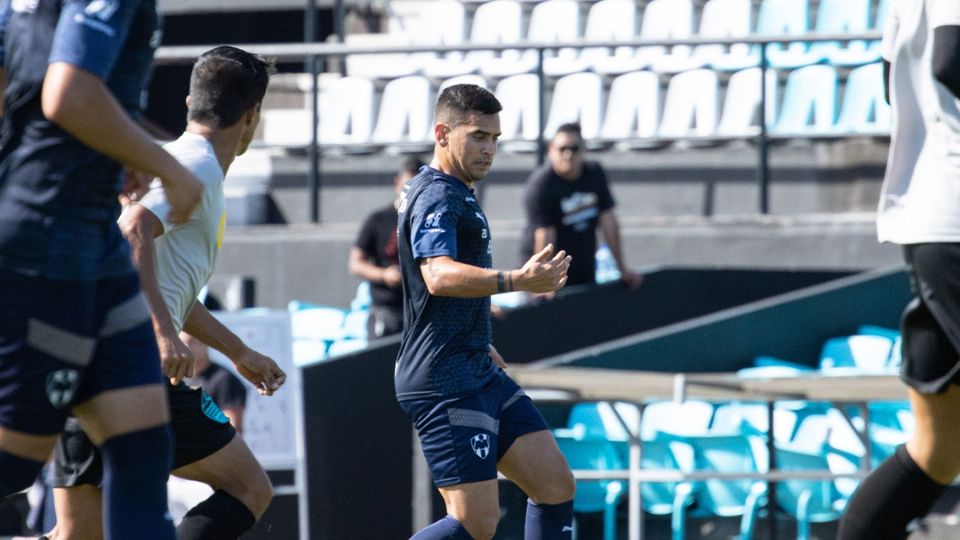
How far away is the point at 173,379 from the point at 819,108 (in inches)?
329

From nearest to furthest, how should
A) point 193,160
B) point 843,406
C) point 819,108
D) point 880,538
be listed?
point 880,538 < point 193,160 < point 843,406 < point 819,108

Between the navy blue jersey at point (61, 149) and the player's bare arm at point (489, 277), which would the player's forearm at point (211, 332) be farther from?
the navy blue jersey at point (61, 149)

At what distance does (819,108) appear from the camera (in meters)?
11.7

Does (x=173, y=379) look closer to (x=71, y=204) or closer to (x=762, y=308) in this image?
(x=71, y=204)

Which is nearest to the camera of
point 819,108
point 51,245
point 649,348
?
point 51,245

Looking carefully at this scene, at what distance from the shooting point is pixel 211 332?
4.72m

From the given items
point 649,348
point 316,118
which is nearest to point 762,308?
point 649,348

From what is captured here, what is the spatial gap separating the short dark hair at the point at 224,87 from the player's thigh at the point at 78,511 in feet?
3.65

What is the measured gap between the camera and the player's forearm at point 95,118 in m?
3.26

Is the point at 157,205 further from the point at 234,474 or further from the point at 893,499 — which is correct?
the point at 893,499

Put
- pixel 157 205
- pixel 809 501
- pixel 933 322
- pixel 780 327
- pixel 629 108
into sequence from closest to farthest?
pixel 933 322
pixel 157 205
pixel 809 501
pixel 780 327
pixel 629 108

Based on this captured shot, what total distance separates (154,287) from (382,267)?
5.98m

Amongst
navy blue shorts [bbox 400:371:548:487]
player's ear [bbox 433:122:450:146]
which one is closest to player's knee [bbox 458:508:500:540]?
navy blue shorts [bbox 400:371:548:487]

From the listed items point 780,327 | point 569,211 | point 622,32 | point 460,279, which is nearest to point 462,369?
point 460,279
